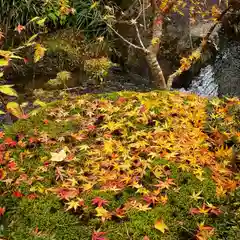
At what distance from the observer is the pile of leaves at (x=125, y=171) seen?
2881 mm

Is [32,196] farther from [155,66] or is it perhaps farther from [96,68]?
[96,68]

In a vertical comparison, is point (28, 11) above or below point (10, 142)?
above

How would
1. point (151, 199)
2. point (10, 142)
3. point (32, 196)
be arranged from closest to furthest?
point (151, 199) → point (32, 196) → point (10, 142)

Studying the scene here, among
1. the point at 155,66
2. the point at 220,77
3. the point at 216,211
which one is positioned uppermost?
the point at 155,66

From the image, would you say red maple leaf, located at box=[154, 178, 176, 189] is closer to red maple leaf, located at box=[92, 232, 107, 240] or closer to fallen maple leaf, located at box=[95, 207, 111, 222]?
fallen maple leaf, located at box=[95, 207, 111, 222]

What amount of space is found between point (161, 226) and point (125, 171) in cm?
69

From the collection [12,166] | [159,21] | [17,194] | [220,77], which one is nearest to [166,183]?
[17,194]

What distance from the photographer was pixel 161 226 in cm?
283

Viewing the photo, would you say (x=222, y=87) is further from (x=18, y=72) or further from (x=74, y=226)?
(x=74, y=226)

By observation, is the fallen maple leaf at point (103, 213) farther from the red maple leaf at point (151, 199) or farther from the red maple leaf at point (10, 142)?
the red maple leaf at point (10, 142)

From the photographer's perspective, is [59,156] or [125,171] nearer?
[125,171]

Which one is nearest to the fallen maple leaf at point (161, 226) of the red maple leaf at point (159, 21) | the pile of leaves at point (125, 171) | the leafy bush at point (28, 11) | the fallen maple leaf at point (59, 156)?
the pile of leaves at point (125, 171)

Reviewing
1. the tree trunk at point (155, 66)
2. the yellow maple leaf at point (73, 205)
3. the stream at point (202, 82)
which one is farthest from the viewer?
the stream at point (202, 82)

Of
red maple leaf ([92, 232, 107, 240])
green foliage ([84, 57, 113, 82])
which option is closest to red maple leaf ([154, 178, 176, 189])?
red maple leaf ([92, 232, 107, 240])
